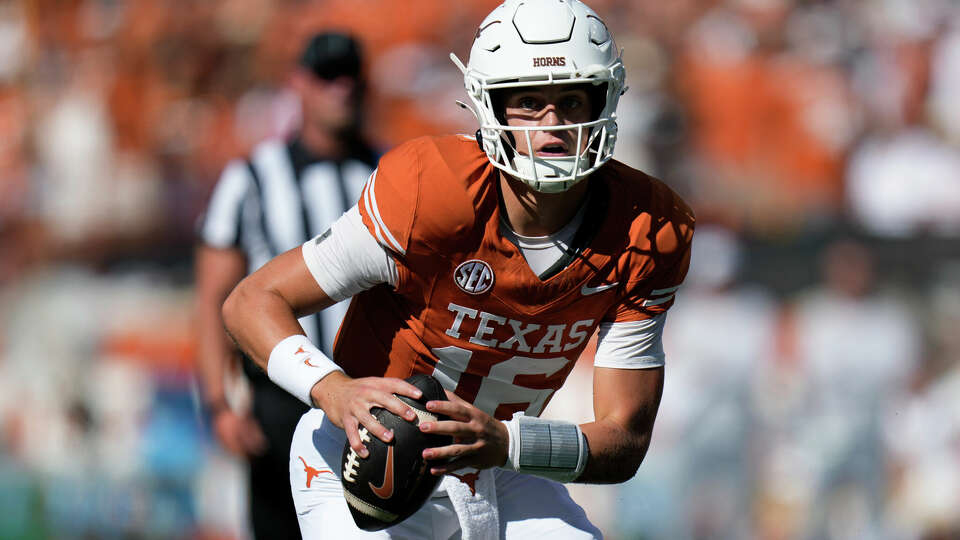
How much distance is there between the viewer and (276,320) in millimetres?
2885

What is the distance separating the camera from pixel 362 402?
106 inches

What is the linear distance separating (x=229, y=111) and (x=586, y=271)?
5.64 metres

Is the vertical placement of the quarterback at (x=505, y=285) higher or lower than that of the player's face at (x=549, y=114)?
lower

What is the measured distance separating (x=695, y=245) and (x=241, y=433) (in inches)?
101

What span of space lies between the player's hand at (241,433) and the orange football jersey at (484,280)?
1.49 metres

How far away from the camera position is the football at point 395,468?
265 cm

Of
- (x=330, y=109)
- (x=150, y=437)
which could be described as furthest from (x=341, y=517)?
(x=150, y=437)

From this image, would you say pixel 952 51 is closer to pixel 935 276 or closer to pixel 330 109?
pixel 935 276

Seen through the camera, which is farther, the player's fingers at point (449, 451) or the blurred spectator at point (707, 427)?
the blurred spectator at point (707, 427)

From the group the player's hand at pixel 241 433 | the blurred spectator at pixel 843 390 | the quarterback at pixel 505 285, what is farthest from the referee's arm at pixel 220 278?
the blurred spectator at pixel 843 390

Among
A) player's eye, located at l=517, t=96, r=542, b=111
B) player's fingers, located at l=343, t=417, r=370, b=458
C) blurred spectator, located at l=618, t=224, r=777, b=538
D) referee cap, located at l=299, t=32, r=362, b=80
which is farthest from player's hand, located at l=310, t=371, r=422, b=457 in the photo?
blurred spectator, located at l=618, t=224, r=777, b=538

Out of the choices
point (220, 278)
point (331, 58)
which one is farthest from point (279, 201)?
point (331, 58)

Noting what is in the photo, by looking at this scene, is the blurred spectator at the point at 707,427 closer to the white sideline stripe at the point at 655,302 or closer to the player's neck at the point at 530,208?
the white sideline stripe at the point at 655,302

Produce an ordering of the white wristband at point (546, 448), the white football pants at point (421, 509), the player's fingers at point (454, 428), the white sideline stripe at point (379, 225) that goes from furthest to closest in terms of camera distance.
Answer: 1. the white football pants at point (421, 509)
2. the white sideline stripe at point (379, 225)
3. the white wristband at point (546, 448)
4. the player's fingers at point (454, 428)
